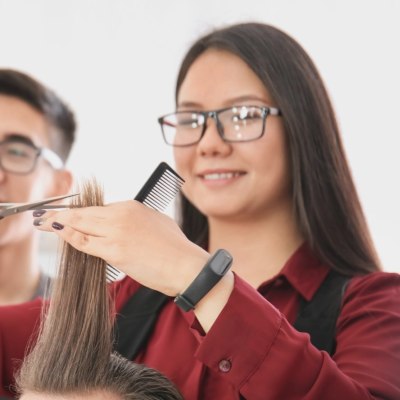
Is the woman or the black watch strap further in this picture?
the woman

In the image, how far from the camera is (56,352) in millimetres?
967

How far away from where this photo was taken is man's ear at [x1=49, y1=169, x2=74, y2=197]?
2.00 meters

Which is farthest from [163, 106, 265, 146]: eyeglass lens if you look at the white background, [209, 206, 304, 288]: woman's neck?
the white background

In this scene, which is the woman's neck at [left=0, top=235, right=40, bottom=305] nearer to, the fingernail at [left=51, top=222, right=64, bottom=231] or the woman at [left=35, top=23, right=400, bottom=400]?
the woman at [left=35, top=23, right=400, bottom=400]

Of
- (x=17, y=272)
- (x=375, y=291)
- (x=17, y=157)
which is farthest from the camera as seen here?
(x=17, y=272)

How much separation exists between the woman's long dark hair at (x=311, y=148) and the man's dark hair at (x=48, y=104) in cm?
72

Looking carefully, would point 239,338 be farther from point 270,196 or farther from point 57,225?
point 270,196

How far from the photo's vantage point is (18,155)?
72.1 inches

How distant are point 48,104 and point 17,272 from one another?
47cm

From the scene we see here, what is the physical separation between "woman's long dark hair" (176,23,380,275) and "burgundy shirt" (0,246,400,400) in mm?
57

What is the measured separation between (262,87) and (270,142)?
0.34 feet

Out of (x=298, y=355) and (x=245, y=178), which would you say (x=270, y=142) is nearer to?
(x=245, y=178)

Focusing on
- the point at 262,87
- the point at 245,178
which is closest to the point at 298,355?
the point at 245,178

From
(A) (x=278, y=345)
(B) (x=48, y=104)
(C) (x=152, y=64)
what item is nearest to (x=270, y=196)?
(A) (x=278, y=345)
